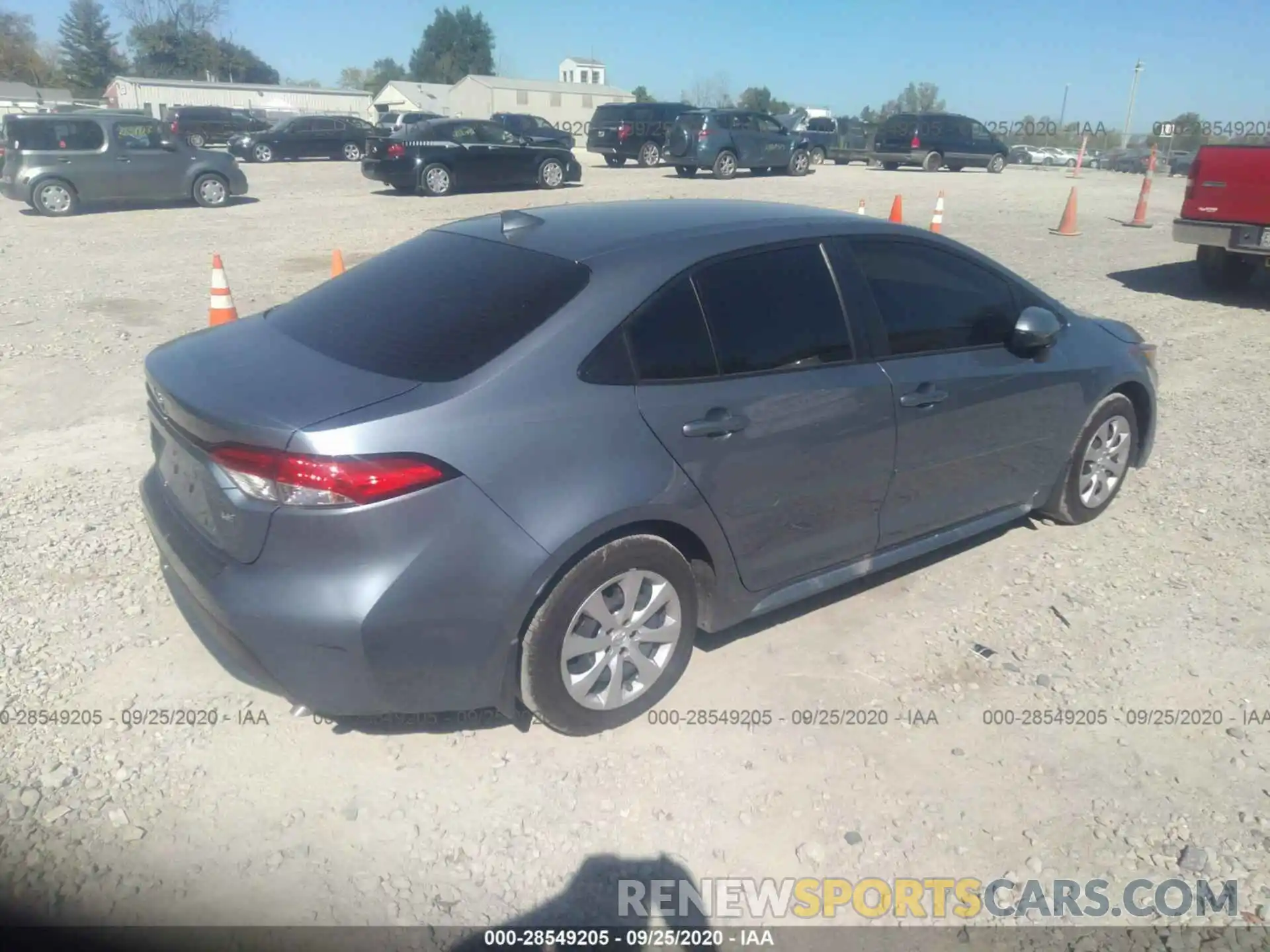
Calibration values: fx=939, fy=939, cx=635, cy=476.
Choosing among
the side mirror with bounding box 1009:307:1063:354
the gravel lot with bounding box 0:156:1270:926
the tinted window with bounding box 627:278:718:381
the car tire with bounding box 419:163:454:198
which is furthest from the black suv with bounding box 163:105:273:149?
the tinted window with bounding box 627:278:718:381

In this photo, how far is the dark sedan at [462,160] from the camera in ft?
62.3

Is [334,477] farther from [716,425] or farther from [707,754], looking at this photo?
[707,754]

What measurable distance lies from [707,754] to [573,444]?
116 centimetres

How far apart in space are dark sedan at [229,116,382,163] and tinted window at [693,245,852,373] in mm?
31178

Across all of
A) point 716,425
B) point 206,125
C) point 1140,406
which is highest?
point 716,425

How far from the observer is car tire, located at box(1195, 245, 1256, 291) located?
10625mm

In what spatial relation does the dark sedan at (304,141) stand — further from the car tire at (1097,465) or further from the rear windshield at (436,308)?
the car tire at (1097,465)

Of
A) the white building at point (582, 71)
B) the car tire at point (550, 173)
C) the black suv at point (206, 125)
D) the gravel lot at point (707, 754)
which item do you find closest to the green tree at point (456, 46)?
the white building at point (582, 71)

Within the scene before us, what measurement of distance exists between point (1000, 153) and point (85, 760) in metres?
32.6

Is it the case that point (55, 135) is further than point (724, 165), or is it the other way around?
point (724, 165)

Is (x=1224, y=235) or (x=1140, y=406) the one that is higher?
(x=1224, y=235)

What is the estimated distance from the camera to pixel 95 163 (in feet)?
52.8

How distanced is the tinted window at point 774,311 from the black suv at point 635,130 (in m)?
25.4

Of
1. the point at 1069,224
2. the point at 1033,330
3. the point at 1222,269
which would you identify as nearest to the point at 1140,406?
the point at 1033,330
